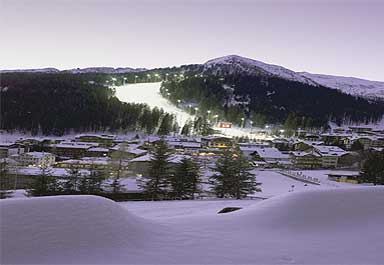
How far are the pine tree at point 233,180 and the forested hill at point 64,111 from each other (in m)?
36.6

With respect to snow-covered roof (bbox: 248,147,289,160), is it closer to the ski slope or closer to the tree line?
the tree line

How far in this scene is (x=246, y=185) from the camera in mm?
15148

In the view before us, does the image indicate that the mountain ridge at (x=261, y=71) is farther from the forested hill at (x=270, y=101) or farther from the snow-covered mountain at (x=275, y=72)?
the forested hill at (x=270, y=101)

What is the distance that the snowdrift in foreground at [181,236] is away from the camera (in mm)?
3064

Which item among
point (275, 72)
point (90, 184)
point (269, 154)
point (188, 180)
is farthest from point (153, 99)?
point (275, 72)

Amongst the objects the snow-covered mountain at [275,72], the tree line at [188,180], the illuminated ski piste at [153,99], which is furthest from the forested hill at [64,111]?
the snow-covered mountain at [275,72]

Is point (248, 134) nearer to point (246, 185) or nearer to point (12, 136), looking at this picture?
point (12, 136)

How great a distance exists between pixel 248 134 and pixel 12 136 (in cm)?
3956

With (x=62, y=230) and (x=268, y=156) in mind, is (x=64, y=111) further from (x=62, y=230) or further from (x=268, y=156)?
(x=62, y=230)

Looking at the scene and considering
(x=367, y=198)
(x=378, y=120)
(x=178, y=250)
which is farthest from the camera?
(x=378, y=120)

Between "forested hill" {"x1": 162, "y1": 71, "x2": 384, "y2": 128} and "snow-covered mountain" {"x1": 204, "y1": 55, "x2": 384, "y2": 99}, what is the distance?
875 inches

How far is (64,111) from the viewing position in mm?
54938


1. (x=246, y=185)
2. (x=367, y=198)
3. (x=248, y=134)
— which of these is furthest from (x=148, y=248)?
(x=248, y=134)

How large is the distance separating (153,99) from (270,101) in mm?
29612
